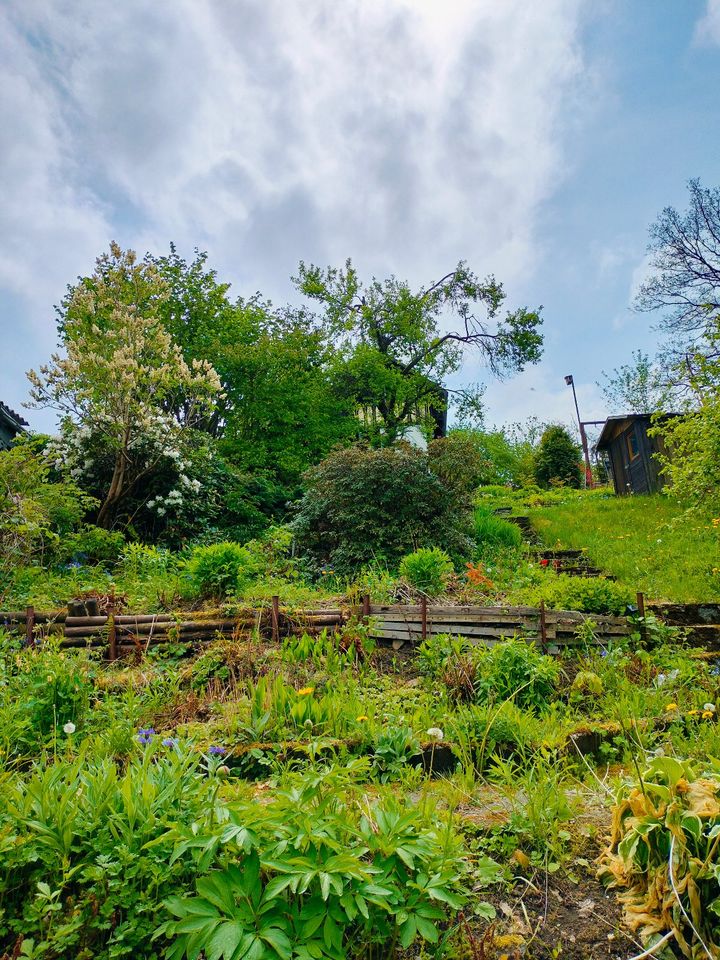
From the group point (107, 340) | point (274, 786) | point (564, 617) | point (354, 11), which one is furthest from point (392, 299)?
point (274, 786)

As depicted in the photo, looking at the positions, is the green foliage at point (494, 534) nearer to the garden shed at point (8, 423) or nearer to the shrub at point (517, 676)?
the shrub at point (517, 676)

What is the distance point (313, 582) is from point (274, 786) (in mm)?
5394

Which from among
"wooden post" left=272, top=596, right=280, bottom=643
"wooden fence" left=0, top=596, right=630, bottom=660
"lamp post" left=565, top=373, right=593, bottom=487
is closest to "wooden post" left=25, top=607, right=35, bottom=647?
"wooden fence" left=0, top=596, right=630, bottom=660

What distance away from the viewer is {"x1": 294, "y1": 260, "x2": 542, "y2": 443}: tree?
15945mm

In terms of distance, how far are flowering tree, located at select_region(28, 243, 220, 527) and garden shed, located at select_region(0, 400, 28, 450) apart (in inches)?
264

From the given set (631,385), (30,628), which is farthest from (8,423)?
(631,385)

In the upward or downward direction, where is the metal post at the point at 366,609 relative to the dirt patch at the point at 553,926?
upward

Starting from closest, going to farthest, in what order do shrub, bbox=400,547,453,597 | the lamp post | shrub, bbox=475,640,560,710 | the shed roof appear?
shrub, bbox=475,640,560,710 → shrub, bbox=400,547,453,597 → the shed roof → the lamp post

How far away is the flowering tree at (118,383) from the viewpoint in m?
9.09

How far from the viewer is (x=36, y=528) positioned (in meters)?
6.31

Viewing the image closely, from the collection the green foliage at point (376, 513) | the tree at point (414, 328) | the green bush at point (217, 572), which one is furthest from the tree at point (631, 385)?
the green bush at point (217, 572)

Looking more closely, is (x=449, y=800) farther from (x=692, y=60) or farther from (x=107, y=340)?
(x=107, y=340)

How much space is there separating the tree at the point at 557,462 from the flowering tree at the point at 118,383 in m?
17.6

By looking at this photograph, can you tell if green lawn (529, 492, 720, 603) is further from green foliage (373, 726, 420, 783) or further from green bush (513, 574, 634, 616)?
green foliage (373, 726, 420, 783)
